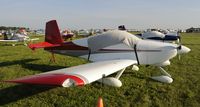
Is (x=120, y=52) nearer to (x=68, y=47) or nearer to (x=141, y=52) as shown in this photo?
(x=141, y=52)

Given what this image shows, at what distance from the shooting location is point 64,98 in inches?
280

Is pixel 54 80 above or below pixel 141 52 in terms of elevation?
above

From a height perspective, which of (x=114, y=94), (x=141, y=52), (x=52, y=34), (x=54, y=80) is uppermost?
(x=52, y=34)

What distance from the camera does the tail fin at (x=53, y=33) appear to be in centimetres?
1157

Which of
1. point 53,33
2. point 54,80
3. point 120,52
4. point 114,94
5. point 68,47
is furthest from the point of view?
point 53,33

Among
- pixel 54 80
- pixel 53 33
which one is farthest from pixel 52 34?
pixel 54 80

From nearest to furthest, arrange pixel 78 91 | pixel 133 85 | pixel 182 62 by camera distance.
→ pixel 78 91 < pixel 133 85 < pixel 182 62

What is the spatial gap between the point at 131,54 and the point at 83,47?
2.01m

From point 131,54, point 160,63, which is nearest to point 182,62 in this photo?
point 160,63

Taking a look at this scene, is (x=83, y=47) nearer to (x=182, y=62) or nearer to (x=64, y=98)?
(x=64, y=98)

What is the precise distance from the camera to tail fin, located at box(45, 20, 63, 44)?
11.6 meters

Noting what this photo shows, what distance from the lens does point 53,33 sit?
11695mm

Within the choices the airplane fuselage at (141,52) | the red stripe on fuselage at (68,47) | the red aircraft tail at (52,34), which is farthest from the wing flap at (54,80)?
the red aircraft tail at (52,34)

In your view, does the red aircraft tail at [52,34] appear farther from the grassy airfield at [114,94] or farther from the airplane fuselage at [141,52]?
the grassy airfield at [114,94]
